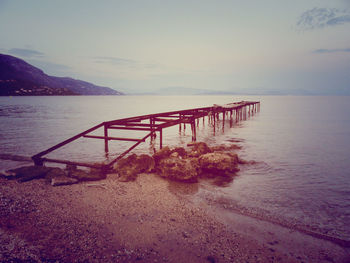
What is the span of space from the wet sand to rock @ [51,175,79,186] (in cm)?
41

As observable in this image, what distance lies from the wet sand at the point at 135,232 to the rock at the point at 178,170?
1.27 m

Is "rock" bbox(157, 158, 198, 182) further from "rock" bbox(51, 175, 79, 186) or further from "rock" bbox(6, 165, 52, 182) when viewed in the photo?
"rock" bbox(6, 165, 52, 182)

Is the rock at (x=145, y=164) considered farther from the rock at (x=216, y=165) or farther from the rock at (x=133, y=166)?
the rock at (x=216, y=165)

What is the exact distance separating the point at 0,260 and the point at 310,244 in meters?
5.80

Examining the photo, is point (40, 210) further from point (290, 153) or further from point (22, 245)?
point (290, 153)

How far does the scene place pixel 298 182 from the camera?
8109 millimetres

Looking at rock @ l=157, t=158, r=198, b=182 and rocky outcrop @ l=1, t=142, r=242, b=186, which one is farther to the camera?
rock @ l=157, t=158, r=198, b=182

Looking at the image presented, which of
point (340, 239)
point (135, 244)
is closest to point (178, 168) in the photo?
point (135, 244)

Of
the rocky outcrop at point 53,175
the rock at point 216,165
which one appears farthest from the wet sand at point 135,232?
the rock at point 216,165

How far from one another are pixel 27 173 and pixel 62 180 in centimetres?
161

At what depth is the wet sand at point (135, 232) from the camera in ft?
11.8

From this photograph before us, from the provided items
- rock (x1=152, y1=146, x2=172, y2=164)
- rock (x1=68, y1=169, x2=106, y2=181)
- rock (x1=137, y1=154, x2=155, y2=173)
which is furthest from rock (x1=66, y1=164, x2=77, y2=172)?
rock (x1=152, y1=146, x2=172, y2=164)

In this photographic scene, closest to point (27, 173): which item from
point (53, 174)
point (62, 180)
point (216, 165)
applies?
point (53, 174)

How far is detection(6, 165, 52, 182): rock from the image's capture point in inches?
271
